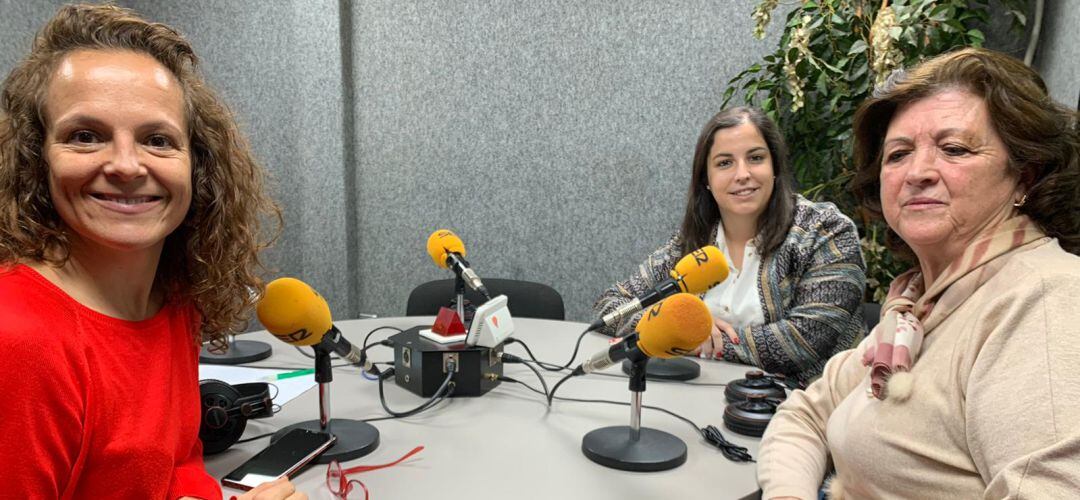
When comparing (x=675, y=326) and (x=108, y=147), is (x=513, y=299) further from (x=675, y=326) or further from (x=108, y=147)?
(x=108, y=147)

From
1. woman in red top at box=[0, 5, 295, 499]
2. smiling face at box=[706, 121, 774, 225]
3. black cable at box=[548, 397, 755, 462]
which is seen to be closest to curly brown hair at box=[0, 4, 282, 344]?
woman in red top at box=[0, 5, 295, 499]

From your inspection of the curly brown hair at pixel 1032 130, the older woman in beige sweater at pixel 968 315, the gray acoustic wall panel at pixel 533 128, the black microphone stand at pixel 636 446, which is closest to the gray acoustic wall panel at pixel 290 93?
the gray acoustic wall panel at pixel 533 128

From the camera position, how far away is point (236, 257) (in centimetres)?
110

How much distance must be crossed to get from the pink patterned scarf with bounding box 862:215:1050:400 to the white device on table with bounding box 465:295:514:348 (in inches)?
26.2

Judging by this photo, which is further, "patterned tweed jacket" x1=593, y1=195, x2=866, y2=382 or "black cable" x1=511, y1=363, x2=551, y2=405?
"patterned tweed jacket" x1=593, y1=195, x2=866, y2=382

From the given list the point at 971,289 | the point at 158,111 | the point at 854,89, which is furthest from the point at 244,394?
the point at 854,89

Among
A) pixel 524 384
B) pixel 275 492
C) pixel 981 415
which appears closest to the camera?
pixel 981 415

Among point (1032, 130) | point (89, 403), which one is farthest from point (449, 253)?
point (1032, 130)

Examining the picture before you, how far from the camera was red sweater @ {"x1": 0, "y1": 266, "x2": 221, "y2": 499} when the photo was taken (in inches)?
29.3

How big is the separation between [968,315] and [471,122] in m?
2.64

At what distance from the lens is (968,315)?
0.90 metres

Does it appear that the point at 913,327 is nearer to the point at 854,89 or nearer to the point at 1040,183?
the point at 1040,183

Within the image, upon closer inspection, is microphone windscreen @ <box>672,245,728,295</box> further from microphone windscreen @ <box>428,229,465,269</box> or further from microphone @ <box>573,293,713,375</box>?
microphone windscreen @ <box>428,229,465,269</box>

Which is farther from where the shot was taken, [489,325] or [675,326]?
[489,325]
